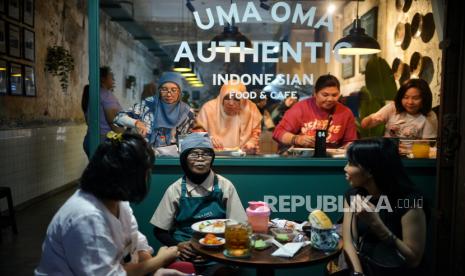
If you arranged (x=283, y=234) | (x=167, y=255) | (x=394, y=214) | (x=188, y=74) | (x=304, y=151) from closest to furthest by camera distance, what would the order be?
(x=167, y=255), (x=394, y=214), (x=283, y=234), (x=304, y=151), (x=188, y=74)

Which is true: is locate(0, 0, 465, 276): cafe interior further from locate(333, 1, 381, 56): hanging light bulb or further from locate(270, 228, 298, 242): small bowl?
locate(270, 228, 298, 242): small bowl

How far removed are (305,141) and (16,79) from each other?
12.6ft

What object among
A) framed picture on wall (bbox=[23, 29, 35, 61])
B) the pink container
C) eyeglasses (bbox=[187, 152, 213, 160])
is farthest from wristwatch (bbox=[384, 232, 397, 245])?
framed picture on wall (bbox=[23, 29, 35, 61])

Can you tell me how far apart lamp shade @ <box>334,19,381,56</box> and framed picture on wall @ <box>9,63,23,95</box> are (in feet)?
12.9

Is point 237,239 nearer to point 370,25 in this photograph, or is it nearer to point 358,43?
point 358,43

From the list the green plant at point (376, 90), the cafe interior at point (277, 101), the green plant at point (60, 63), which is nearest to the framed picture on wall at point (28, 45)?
the green plant at point (60, 63)

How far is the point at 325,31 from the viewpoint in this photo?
3637mm

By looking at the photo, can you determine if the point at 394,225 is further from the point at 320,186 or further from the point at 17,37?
the point at 17,37

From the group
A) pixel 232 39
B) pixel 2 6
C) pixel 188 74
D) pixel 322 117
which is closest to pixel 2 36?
pixel 2 6

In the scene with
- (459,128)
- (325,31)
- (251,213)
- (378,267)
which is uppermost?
(325,31)

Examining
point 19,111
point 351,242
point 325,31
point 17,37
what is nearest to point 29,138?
point 19,111

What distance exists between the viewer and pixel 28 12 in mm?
5723

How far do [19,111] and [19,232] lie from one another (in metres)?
1.60

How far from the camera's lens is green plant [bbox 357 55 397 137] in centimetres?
380
